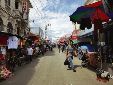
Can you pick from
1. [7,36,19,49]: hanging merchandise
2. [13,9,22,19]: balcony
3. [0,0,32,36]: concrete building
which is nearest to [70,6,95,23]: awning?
[7,36,19,49]: hanging merchandise

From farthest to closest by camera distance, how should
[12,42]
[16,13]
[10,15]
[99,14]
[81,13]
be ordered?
[16,13] < [10,15] < [12,42] < [81,13] < [99,14]

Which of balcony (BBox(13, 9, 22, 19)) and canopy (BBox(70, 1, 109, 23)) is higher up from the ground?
balcony (BBox(13, 9, 22, 19))

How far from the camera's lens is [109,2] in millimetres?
12992

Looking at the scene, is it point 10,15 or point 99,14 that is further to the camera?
point 10,15

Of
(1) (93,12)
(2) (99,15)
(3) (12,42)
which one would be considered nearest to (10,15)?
(3) (12,42)

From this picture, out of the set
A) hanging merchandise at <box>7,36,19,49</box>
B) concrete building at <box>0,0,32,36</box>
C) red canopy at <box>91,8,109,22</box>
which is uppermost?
concrete building at <box>0,0,32,36</box>

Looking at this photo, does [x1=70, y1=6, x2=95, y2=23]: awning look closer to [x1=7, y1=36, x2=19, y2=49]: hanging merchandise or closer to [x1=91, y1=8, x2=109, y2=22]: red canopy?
[x1=91, y1=8, x2=109, y2=22]: red canopy

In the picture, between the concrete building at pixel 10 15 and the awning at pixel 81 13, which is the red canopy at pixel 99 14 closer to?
the awning at pixel 81 13

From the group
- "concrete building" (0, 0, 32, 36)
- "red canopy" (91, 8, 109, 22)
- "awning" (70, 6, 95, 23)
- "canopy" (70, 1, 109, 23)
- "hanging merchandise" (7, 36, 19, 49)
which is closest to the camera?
"canopy" (70, 1, 109, 23)

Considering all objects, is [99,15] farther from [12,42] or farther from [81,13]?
[12,42]

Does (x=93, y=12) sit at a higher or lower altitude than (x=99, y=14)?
higher

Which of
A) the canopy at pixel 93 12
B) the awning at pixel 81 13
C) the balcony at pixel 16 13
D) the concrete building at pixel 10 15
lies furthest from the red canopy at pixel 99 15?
the balcony at pixel 16 13

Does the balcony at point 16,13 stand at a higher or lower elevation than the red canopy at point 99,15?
higher

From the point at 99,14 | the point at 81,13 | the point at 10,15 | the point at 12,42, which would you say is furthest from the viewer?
the point at 10,15
